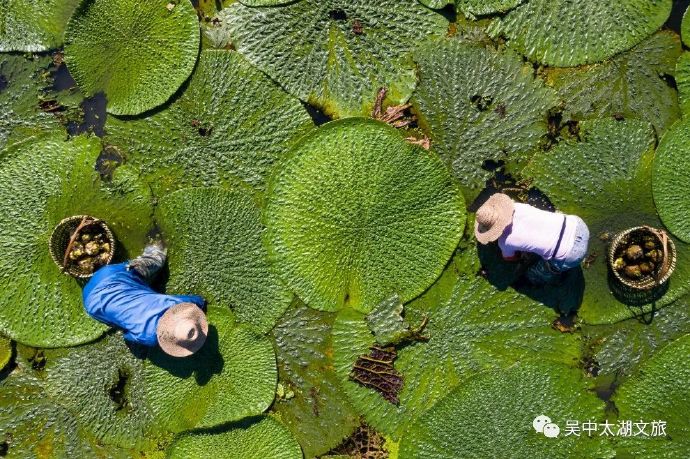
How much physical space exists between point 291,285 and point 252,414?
0.86 m

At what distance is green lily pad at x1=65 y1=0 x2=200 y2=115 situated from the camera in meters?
3.07

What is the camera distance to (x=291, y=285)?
307cm

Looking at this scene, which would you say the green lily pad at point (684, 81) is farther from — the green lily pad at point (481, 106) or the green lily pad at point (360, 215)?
the green lily pad at point (360, 215)

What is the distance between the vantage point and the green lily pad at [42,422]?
3.14 metres

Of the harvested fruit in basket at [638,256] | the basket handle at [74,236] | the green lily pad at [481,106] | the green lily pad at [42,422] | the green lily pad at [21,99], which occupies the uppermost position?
the green lily pad at [481,106]

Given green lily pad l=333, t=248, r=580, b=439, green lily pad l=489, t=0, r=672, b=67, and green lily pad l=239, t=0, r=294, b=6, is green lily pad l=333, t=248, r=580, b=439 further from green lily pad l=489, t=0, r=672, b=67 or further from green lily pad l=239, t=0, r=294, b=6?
green lily pad l=239, t=0, r=294, b=6

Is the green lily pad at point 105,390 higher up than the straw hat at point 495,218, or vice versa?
the straw hat at point 495,218

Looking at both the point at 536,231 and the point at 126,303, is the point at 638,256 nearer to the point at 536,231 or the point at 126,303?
the point at 536,231

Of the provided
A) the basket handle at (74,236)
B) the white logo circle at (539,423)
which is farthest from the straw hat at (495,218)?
the basket handle at (74,236)

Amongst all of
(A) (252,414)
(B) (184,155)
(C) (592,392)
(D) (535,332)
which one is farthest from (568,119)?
(A) (252,414)

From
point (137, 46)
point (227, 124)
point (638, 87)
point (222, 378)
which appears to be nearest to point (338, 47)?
point (227, 124)

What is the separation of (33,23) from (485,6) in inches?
115

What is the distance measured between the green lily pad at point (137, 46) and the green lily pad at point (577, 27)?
1995 millimetres

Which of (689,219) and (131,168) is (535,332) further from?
(131,168)
